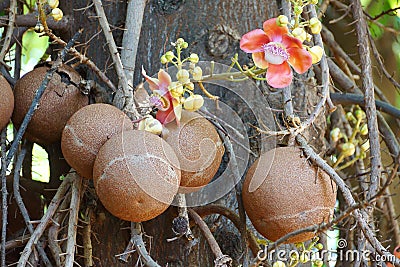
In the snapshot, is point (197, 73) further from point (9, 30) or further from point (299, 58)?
point (9, 30)

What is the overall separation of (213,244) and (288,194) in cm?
15

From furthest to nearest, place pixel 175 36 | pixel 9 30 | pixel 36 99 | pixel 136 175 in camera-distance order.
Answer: pixel 175 36 < pixel 9 30 < pixel 36 99 < pixel 136 175

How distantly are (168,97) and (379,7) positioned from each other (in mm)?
1183

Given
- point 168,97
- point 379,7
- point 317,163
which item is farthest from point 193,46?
point 379,7

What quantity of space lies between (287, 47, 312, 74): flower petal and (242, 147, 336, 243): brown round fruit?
4.8 inches

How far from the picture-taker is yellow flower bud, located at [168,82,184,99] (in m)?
1.00

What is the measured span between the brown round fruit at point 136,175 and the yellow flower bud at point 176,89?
0.26ft

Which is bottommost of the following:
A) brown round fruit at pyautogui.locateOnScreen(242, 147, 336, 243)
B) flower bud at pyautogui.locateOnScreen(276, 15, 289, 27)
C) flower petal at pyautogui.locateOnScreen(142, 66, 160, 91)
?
brown round fruit at pyautogui.locateOnScreen(242, 147, 336, 243)

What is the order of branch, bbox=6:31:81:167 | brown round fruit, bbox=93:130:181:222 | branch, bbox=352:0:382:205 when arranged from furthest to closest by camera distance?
branch, bbox=352:0:382:205
branch, bbox=6:31:81:167
brown round fruit, bbox=93:130:181:222

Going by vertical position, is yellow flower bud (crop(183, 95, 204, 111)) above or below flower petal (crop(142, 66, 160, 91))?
below

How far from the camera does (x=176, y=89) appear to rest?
3.28ft

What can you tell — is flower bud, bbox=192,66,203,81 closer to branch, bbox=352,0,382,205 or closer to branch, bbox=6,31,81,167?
branch, bbox=6,31,81,167

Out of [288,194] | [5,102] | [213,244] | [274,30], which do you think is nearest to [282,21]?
[274,30]

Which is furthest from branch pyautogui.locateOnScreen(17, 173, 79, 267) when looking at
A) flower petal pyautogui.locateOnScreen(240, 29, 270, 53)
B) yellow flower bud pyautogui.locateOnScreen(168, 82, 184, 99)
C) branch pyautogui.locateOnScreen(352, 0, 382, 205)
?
branch pyautogui.locateOnScreen(352, 0, 382, 205)
